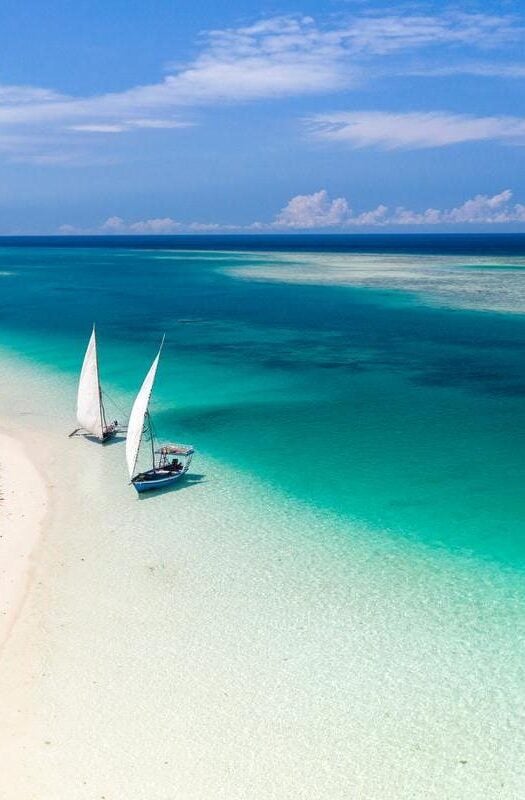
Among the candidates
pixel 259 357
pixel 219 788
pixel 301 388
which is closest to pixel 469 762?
pixel 219 788

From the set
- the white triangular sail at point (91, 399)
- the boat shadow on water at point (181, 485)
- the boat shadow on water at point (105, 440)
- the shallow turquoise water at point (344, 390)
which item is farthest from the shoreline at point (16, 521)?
the shallow turquoise water at point (344, 390)

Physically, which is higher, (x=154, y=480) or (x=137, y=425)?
(x=137, y=425)

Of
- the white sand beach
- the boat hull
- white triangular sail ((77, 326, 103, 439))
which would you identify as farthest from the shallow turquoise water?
the white sand beach

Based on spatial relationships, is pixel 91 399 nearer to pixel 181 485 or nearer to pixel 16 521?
pixel 181 485

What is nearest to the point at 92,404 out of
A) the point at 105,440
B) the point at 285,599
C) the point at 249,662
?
the point at 105,440

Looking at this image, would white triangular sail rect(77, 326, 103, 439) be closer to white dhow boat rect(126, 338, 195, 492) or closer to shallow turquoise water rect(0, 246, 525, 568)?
shallow turquoise water rect(0, 246, 525, 568)

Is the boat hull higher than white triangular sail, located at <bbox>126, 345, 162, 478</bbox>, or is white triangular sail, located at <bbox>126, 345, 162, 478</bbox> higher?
white triangular sail, located at <bbox>126, 345, 162, 478</bbox>
